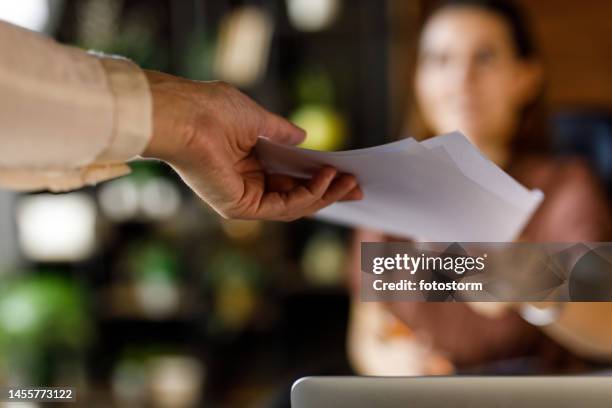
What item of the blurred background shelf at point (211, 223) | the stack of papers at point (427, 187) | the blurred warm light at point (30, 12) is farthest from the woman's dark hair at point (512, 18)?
the blurred warm light at point (30, 12)

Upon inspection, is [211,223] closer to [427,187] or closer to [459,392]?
[427,187]

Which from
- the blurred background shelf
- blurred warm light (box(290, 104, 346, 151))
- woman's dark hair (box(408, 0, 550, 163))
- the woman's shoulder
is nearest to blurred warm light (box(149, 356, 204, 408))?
the blurred background shelf

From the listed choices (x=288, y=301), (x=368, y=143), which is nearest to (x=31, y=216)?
(x=288, y=301)

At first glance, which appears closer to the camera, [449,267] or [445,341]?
[449,267]

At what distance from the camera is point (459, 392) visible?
0.44 m

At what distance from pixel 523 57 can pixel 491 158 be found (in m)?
0.21

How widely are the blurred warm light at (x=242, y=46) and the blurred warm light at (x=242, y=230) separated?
46cm

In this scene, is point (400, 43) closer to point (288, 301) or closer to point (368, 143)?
point (368, 143)

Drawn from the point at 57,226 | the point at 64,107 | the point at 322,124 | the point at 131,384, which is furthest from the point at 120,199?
the point at 64,107

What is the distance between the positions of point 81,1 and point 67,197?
2.17ft

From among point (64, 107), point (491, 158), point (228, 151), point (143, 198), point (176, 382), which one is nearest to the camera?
point (64, 107)

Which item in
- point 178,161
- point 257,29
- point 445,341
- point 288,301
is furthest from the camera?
point 288,301

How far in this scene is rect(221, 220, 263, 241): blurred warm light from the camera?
96.3 inches

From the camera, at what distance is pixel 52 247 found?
8.16 feet
